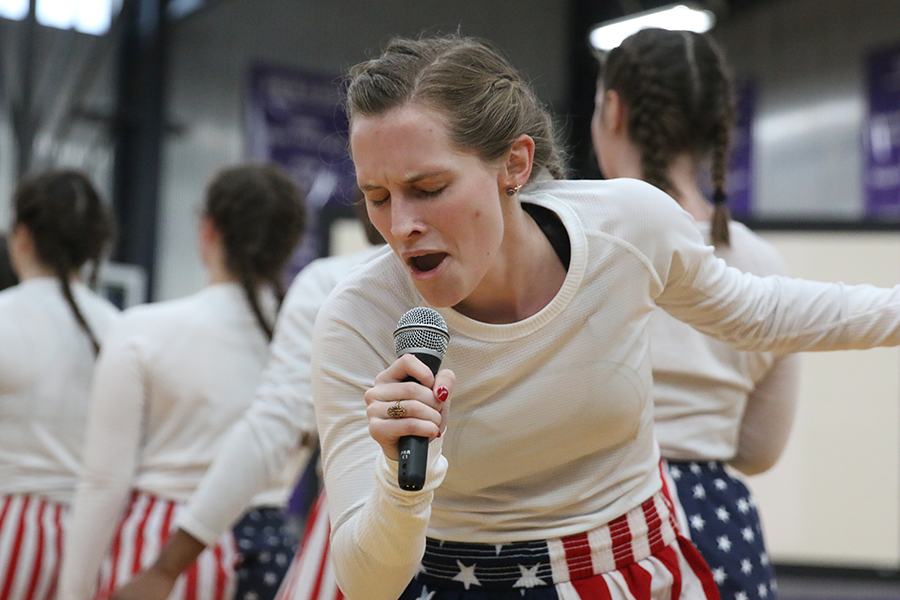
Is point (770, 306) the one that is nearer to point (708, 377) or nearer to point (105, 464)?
point (708, 377)

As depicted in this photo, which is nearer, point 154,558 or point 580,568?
point 580,568

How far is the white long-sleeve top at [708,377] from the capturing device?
173 cm

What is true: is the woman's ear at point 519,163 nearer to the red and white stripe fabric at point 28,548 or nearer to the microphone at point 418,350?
the microphone at point 418,350

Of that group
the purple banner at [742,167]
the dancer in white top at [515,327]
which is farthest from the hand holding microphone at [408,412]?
the purple banner at [742,167]

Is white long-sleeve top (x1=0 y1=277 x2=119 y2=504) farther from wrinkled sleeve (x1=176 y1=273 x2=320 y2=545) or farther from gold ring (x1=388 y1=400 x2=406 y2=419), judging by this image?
gold ring (x1=388 y1=400 x2=406 y2=419)

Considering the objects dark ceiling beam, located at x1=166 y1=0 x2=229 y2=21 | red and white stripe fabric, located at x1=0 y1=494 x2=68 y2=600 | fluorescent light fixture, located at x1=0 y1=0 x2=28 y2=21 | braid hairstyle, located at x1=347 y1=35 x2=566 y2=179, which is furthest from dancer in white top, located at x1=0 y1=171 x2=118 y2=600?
dark ceiling beam, located at x1=166 y1=0 x2=229 y2=21

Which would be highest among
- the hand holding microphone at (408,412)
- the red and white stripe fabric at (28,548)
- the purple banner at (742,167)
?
the purple banner at (742,167)

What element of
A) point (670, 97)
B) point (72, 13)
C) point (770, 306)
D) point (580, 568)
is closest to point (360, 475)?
point (580, 568)

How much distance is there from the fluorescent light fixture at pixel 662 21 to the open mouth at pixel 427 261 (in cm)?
642

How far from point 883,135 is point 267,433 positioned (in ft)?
21.8

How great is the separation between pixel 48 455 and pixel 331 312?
1.61m

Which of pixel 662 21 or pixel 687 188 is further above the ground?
pixel 662 21

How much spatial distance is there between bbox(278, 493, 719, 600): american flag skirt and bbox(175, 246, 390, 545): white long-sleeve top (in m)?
0.65

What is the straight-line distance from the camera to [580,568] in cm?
136
